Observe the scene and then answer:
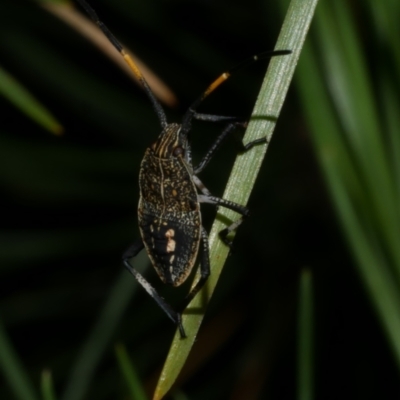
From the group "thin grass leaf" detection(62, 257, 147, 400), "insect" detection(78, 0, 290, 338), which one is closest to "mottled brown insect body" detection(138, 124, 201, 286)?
"insect" detection(78, 0, 290, 338)

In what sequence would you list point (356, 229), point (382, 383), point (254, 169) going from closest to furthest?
point (254, 169) < point (356, 229) < point (382, 383)

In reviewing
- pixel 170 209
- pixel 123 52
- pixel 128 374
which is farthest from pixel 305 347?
pixel 123 52

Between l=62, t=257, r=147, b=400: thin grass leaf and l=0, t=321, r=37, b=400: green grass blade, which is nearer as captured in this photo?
l=0, t=321, r=37, b=400: green grass blade

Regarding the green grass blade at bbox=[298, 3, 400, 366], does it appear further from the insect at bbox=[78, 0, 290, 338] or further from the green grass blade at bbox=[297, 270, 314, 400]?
the insect at bbox=[78, 0, 290, 338]

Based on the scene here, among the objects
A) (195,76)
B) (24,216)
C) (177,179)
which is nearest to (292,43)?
(177,179)

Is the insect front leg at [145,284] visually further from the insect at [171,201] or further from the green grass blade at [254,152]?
the green grass blade at [254,152]

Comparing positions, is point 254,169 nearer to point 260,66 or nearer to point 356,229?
point 356,229

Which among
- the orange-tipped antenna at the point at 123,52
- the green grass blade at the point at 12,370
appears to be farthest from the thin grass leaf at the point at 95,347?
the orange-tipped antenna at the point at 123,52

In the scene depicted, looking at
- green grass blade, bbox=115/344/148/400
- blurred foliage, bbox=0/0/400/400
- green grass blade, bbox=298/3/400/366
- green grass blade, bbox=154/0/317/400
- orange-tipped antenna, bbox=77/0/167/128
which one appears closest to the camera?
green grass blade, bbox=154/0/317/400
